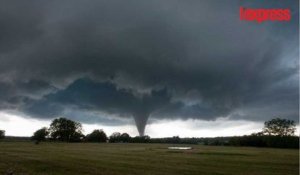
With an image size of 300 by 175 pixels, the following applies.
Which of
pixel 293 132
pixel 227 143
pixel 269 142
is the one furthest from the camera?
pixel 293 132

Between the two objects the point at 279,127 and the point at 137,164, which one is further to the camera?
the point at 279,127

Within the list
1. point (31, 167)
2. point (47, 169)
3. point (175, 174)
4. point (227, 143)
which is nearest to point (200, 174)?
point (175, 174)

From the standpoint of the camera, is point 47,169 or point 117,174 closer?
point 117,174

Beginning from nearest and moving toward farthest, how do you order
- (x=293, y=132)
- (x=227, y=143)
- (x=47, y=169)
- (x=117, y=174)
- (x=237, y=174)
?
1. (x=117, y=174)
2. (x=237, y=174)
3. (x=47, y=169)
4. (x=227, y=143)
5. (x=293, y=132)

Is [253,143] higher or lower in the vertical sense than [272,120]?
lower

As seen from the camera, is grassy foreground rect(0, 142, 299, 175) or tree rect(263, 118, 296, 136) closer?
grassy foreground rect(0, 142, 299, 175)

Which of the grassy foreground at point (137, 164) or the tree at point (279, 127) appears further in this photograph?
the tree at point (279, 127)

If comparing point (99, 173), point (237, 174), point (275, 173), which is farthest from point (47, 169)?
point (275, 173)

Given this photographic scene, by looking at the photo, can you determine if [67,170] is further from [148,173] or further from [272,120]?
[272,120]

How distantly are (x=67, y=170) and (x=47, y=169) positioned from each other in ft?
8.71

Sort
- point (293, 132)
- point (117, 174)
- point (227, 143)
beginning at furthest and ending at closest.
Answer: point (293, 132), point (227, 143), point (117, 174)

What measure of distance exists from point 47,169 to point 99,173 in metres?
7.07

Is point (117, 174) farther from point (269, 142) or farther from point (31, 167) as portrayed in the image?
point (269, 142)

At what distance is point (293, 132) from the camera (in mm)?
189125
